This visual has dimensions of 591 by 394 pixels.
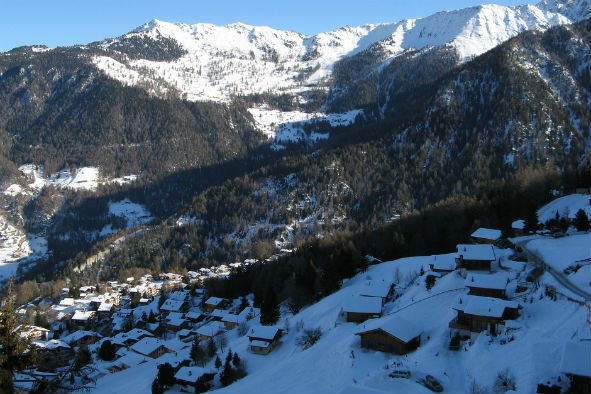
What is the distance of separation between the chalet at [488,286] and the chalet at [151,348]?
137 feet

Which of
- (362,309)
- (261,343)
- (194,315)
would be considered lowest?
(194,315)

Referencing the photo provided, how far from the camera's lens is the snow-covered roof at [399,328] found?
34531mm

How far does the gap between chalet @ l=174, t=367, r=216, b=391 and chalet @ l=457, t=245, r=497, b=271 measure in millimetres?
26098

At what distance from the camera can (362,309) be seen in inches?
1781

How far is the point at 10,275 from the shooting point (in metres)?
166

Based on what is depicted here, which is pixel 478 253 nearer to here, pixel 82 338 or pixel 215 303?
pixel 215 303

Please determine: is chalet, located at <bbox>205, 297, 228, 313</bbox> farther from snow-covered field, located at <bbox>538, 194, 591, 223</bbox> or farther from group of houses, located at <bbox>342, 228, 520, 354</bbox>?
snow-covered field, located at <bbox>538, 194, 591, 223</bbox>

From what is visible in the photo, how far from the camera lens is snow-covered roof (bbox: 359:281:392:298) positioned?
50.1 metres

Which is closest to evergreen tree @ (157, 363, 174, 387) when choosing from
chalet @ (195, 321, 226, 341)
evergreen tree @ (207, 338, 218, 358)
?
evergreen tree @ (207, 338, 218, 358)

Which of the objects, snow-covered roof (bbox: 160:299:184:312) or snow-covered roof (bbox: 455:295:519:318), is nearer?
snow-covered roof (bbox: 455:295:519:318)

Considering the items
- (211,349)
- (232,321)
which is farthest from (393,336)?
(232,321)

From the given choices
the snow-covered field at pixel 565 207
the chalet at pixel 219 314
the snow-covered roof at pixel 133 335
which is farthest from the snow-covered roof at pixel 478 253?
the snow-covered roof at pixel 133 335

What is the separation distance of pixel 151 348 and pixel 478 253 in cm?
4363

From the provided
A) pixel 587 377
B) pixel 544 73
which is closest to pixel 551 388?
pixel 587 377
